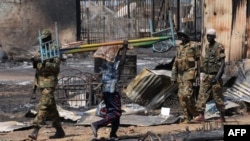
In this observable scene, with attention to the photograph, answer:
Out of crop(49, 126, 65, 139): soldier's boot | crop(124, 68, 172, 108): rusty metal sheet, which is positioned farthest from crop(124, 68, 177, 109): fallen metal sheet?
crop(49, 126, 65, 139): soldier's boot

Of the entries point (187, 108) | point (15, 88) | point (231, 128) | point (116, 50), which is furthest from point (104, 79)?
point (15, 88)

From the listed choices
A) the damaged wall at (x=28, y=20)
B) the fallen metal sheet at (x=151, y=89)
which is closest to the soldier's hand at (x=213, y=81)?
the fallen metal sheet at (x=151, y=89)

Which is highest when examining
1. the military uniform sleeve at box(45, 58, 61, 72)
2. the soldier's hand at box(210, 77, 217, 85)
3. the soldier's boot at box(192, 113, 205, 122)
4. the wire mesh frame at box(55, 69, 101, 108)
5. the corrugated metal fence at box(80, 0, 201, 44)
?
the corrugated metal fence at box(80, 0, 201, 44)

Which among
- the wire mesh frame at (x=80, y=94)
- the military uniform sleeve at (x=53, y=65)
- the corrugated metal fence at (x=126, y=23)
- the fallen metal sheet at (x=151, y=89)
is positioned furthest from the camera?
the corrugated metal fence at (x=126, y=23)

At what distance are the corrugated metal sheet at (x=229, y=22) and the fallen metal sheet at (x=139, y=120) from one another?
2570 mm

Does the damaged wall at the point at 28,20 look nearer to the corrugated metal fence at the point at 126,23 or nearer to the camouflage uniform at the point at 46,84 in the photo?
the corrugated metal fence at the point at 126,23

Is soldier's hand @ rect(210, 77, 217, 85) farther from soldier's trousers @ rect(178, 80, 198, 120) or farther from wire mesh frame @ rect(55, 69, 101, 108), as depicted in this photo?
wire mesh frame @ rect(55, 69, 101, 108)

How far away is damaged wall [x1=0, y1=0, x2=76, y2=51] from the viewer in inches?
862

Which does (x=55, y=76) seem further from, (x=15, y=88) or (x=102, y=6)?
(x=102, y=6)

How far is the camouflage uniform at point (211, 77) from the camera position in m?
9.74

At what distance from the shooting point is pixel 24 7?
22047mm

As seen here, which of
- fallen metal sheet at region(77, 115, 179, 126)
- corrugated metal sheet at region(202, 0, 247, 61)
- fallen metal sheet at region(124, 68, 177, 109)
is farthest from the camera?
corrugated metal sheet at region(202, 0, 247, 61)

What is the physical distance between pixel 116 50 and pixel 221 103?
232 centimetres

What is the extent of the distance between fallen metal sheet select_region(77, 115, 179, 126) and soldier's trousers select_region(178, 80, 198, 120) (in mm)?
263
